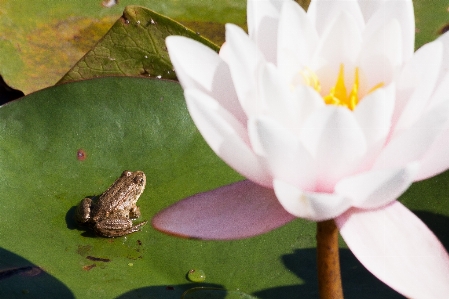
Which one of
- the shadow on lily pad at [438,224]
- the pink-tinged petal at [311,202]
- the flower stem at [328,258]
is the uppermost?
the pink-tinged petal at [311,202]

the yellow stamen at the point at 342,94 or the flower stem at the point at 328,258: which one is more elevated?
the yellow stamen at the point at 342,94

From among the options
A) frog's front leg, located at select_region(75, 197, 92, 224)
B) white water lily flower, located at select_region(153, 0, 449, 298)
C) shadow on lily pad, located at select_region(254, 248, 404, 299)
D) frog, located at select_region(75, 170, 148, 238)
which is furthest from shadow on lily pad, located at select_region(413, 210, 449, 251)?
frog's front leg, located at select_region(75, 197, 92, 224)

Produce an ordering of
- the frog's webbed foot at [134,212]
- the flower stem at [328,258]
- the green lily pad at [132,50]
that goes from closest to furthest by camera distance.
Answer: the flower stem at [328,258] → the frog's webbed foot at [134,212] → the green lily pad at [132,50]

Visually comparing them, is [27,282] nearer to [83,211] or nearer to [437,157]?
[83,211]

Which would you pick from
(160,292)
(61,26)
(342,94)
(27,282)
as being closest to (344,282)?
(160,292)

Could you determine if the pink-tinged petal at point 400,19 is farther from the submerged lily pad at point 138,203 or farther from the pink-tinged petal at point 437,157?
the submerged lily pad at point 138,203

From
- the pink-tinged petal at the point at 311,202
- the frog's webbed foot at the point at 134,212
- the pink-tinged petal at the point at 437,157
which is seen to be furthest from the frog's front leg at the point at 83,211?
the pink-tinged petal at the point at 437,157
